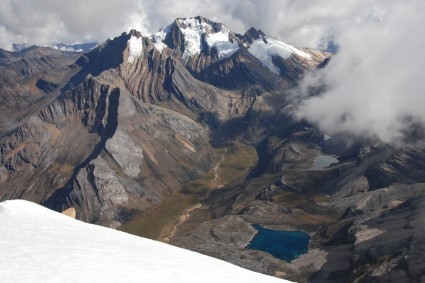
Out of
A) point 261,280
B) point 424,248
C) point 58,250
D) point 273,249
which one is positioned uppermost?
point 273,249

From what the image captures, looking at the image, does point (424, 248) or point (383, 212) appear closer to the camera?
point (424, 248)

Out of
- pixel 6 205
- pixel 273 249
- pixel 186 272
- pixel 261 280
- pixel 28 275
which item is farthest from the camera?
pixel 273 249

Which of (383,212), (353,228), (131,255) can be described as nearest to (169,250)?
(131,255)

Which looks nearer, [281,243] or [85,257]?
[85,257]

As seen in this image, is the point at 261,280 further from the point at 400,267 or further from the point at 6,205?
the point at 400,267

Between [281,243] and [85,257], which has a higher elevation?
[281,243]
